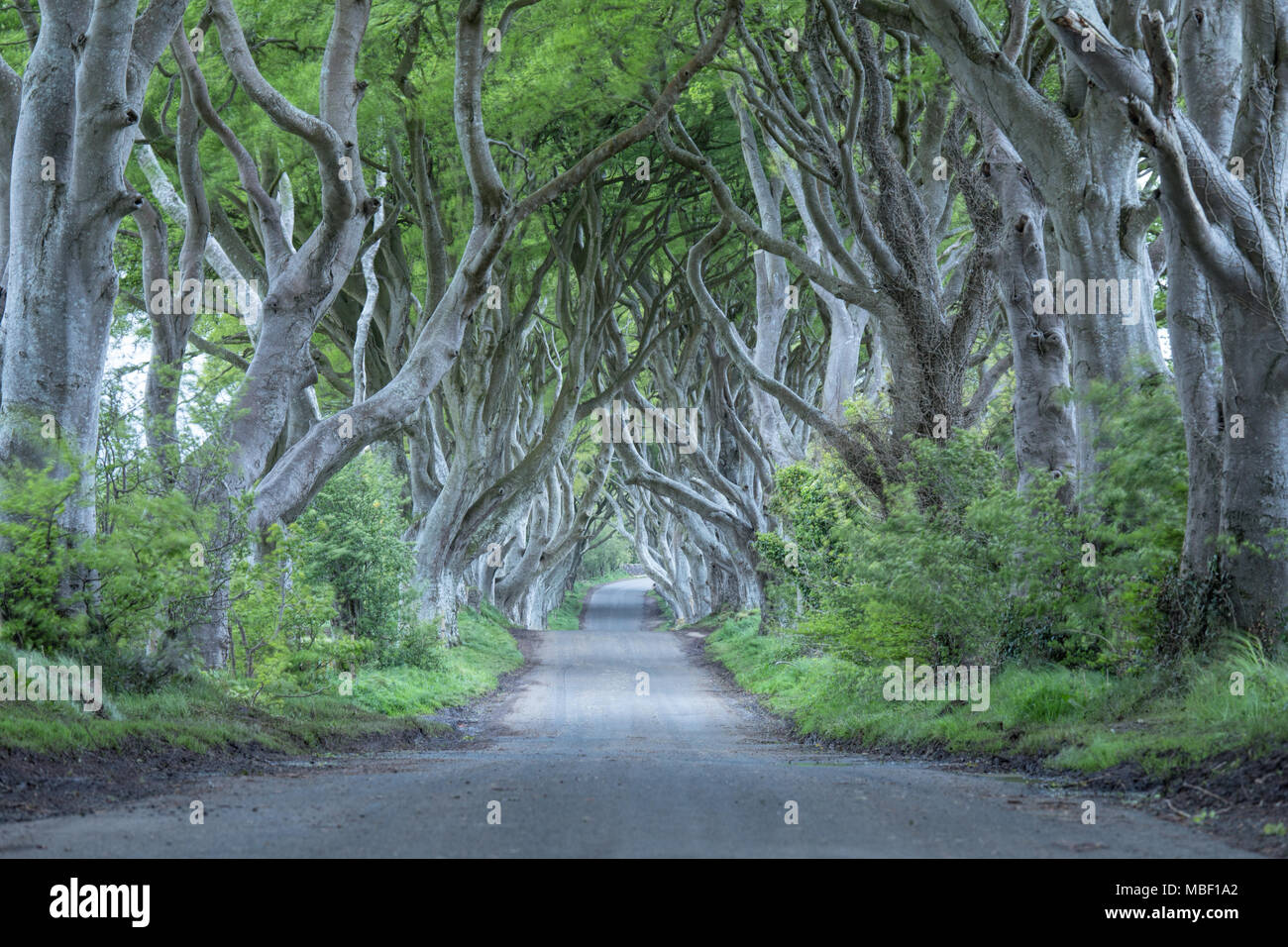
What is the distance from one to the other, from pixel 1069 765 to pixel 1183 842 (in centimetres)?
268

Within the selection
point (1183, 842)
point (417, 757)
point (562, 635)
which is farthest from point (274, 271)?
point (562, 635)

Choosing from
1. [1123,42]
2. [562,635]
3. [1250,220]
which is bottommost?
[562,635]

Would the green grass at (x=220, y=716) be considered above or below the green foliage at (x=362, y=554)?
below

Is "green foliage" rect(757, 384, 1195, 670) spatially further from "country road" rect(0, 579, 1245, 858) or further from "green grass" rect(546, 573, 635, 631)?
"green grass" rect(546, 573, 635, 631)

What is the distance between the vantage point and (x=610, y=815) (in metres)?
5.70

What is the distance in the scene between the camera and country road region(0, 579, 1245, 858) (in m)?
4.88

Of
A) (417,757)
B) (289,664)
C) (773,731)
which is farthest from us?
(773,731)

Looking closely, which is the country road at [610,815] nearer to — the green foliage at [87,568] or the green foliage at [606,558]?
the green foliage at [87,568]

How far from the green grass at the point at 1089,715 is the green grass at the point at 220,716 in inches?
222

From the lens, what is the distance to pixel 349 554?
1773cm

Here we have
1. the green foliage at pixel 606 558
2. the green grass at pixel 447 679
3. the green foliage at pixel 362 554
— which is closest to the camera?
the green grass at pixel 447 679

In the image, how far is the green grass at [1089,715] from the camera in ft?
22.7

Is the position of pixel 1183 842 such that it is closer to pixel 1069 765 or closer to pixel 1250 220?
pixel 1069 765

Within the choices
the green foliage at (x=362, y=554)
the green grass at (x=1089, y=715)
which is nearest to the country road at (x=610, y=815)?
the green grass at (x=1089, y=715)
